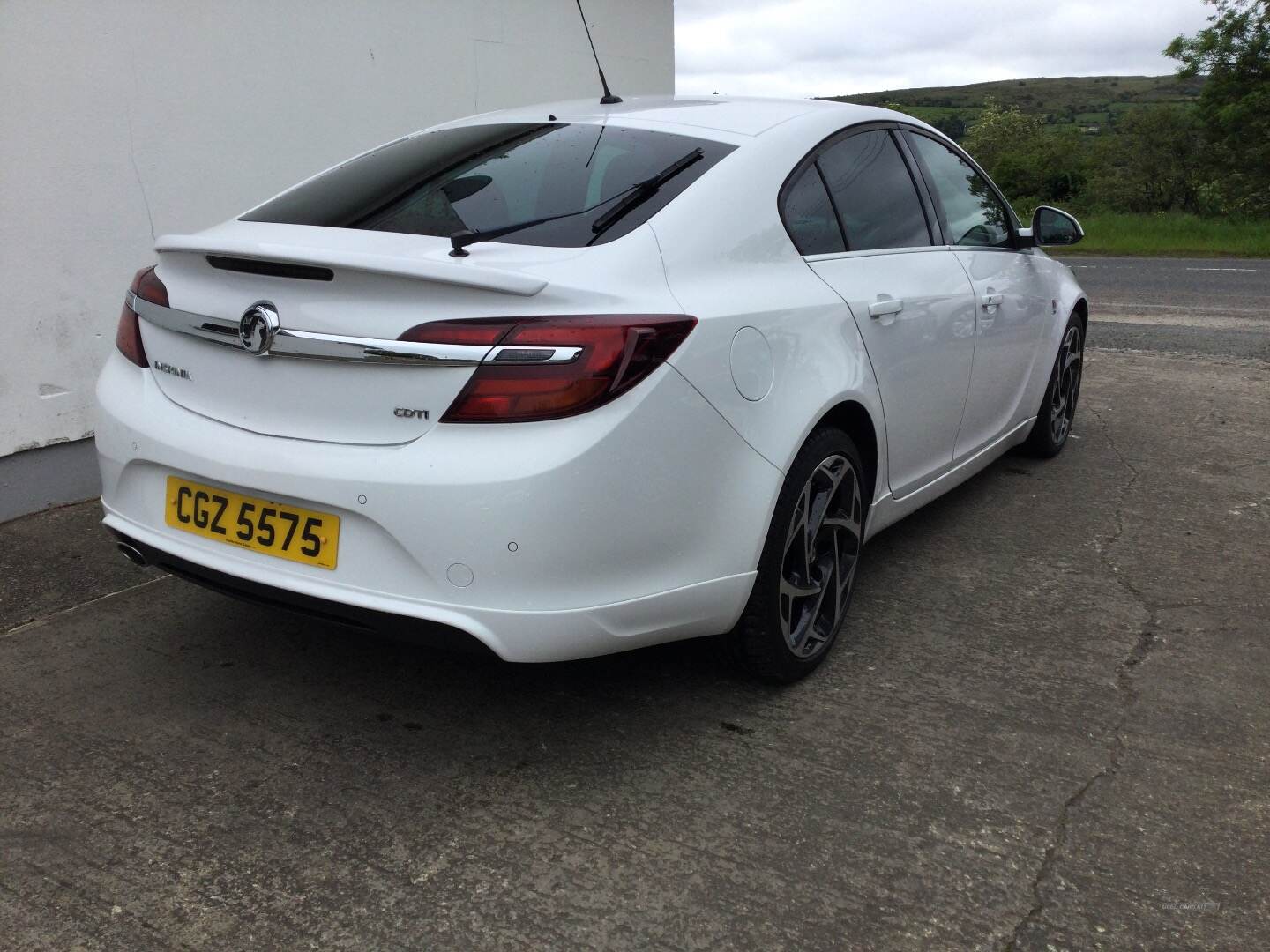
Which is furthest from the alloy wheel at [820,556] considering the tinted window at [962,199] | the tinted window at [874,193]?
the tinted window at [962,199]

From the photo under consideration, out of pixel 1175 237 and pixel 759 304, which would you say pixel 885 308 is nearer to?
pixel 759 304

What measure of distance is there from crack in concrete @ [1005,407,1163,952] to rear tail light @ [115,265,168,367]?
2358 millimetres

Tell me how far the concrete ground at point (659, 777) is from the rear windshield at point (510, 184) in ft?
4.06

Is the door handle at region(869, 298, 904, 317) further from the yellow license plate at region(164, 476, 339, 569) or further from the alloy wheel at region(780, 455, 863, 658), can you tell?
the yellow license plate at region(164, 476, 339, 569)

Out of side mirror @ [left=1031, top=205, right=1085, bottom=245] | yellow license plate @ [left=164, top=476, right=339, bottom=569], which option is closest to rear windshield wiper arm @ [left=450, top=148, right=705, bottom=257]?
yellow license plate @ [left=164, top=476, right=339, bottom=569]

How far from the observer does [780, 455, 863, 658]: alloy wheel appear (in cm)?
292

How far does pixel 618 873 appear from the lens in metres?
Answer: 2.25

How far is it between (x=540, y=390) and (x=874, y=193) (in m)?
1.75

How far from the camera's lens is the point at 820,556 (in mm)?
3086

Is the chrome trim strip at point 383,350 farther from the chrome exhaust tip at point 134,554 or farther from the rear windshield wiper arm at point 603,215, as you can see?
the chrome exhaust tip at point 134,554

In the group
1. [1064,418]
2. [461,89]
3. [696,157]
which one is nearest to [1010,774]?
[696,157]

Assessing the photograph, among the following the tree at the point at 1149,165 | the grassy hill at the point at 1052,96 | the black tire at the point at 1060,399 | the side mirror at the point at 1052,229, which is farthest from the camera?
the grassy hill at the point at 1052,96

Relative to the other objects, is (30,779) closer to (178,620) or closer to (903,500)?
(178,620)

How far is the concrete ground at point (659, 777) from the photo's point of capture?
2.12 meters
